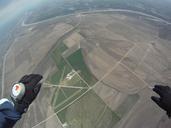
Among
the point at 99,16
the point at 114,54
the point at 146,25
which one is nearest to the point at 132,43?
the point at 114,54

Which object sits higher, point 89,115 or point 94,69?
point 94,69

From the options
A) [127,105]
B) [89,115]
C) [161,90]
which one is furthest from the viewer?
[127,105]

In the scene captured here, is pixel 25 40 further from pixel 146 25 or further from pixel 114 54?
pixel 146 25

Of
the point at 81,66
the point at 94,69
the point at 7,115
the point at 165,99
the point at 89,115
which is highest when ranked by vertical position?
the point at 7,115

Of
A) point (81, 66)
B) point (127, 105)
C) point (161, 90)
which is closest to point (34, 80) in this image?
point (161, 90)

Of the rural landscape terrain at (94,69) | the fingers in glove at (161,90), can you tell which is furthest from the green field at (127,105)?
the fingers in glove at (161,90)

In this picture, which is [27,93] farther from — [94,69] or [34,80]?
[94,69]

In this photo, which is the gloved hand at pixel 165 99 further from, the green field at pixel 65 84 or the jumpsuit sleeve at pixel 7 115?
the green field at pixel 65 84

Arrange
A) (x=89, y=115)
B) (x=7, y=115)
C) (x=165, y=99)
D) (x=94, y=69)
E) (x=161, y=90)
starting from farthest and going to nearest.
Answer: (x=94, y=69) → (x=89, y=115) → (x=161, y=90) → (x=165, y=99) → (x=7, y=115)
